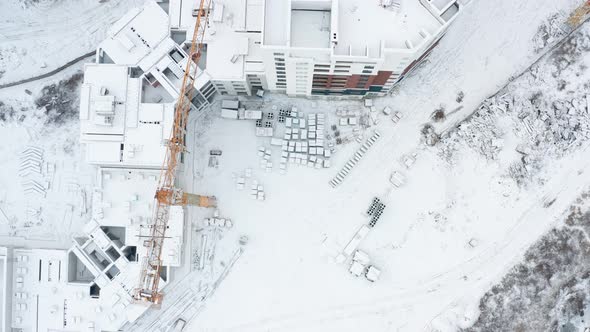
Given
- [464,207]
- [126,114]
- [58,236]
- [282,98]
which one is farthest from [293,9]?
[58,236]

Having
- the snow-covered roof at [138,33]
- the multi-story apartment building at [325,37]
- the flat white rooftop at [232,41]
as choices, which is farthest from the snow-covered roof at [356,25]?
the snow-covered roof at [138,33]

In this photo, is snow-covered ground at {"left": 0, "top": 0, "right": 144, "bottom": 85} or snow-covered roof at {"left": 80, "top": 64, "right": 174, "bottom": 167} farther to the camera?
snow-covered ground at {"left": 0, "top": 0, "right": 144, "bottom": 85}

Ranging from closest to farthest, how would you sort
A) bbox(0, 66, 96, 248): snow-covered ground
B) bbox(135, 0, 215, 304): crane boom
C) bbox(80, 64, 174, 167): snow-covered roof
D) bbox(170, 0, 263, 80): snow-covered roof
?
bbox(135, 0, 215, 304): crane boom → bbox(80, 64, 174, 167): snow-covered roof → bbox(170, 0, 263, 80): snow-covered roof → bbox(0, 66, 96, 248): snow-covered ground

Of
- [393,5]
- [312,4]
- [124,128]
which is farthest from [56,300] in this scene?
[393,5]

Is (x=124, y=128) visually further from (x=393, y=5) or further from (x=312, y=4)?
(x=393, y=5)

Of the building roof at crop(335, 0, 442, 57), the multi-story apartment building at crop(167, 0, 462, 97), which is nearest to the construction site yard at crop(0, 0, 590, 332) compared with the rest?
the multi-story apartment building at crop(167, 0, 462, 97)

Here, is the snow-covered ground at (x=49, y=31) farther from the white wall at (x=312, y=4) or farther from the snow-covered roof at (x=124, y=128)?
the white wall at (x=312, y=4)

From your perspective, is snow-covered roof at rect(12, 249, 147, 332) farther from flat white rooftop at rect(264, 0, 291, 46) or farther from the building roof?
the building roof
